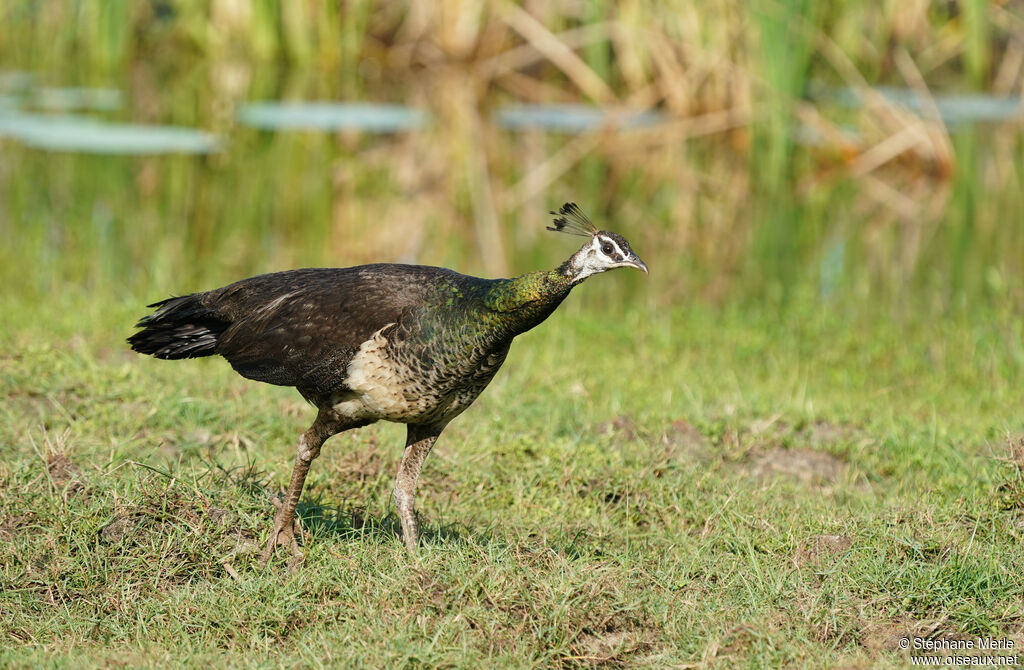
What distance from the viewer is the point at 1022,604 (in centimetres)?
439

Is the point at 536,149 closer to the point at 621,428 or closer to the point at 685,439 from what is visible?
the point at 621,428

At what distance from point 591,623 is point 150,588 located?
4.91ft

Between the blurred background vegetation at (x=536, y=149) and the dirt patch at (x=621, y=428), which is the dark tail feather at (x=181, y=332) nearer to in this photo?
the dirt patch at (x=621, y=428)

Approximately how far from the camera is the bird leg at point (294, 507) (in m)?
4.66

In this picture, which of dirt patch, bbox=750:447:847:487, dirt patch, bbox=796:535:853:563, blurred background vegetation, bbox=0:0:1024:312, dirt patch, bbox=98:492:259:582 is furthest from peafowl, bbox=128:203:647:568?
blurred background vegetation, bbox=0:0:1024:312

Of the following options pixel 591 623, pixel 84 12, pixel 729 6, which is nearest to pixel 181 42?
pixel 84 12

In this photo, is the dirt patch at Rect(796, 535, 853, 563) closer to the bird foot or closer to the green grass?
the green grass

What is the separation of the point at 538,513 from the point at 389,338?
1.25m

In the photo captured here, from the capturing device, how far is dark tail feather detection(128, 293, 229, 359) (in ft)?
17.0

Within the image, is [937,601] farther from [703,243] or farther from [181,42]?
[181,42]

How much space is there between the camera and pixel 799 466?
624 centimetres

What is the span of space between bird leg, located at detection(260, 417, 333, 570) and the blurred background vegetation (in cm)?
435

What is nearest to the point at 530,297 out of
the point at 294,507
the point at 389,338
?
the point at 389,338

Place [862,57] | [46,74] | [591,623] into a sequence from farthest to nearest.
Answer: [46,74]
[862,57]
[591,623]
